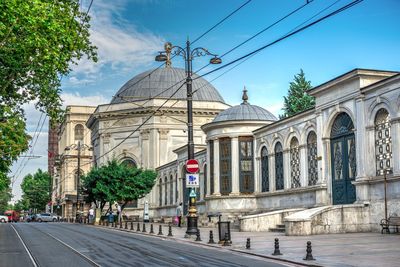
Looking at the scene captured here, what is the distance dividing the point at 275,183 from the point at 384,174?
11.7 m

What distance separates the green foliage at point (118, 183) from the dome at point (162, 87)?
19.1 m

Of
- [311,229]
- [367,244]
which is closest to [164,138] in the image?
[311,229]

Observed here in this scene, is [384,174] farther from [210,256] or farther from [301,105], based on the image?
[301,105]

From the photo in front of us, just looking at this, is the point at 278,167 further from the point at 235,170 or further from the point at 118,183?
the point at 118,183

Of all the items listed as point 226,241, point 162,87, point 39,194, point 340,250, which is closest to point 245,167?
point 226,241

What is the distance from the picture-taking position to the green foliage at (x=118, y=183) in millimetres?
48688

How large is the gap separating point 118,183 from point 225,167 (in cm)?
1401

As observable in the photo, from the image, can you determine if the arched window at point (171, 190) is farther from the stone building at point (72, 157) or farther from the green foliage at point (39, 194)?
the green foliage at point (39, 194)

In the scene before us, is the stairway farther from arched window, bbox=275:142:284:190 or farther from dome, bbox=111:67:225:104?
dome, bbox=111:67:225:104

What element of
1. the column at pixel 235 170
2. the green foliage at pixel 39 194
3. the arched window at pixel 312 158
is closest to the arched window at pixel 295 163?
the arched window at pixel 312 158

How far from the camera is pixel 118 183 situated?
161ft

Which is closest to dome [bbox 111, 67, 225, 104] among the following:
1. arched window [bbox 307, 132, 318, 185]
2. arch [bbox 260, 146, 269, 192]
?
arch [bbox 260, 146, 269, 192]

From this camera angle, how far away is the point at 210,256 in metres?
16.5

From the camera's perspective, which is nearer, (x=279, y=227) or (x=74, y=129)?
(x=279, y=227)
